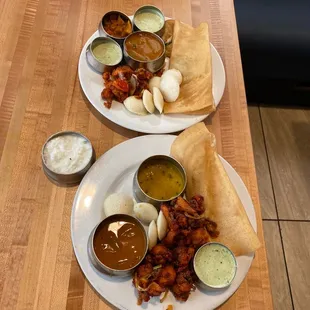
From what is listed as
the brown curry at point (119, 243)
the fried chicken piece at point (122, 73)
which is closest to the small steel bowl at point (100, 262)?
the brown curry at point (119, 243)

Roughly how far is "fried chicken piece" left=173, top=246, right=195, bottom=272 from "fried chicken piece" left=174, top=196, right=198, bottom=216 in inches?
4.9

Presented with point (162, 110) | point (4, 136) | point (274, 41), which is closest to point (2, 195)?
point (4, 136)

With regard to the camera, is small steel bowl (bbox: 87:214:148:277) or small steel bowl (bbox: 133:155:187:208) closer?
small steel bowl (bbox: 87:214:148:277)

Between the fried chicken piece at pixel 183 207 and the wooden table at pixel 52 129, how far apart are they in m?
0.33

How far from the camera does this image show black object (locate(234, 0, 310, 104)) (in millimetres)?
2406

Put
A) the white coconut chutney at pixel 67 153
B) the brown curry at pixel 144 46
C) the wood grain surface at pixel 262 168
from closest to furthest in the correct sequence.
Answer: the white coconut chutney at pixel 67 153
the brown curry at pixel 144 46
the wood grain surface at pixel 262 168

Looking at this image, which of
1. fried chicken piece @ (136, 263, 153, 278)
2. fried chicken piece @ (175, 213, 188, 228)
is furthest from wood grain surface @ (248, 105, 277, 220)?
fried chicken piece @ (136, 263, 153, 278)

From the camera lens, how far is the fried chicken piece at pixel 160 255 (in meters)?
1.24

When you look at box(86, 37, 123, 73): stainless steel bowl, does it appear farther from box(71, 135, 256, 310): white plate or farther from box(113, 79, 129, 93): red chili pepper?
box(71, 135, 256, 310): white plate

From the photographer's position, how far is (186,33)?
5.96 feet

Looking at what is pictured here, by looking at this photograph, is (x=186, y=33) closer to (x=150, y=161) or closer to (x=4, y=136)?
(x=150, y=161)

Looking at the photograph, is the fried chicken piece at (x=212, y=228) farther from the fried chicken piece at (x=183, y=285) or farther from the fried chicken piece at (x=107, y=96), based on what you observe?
the fried chicken piece at (x=107, y=96)

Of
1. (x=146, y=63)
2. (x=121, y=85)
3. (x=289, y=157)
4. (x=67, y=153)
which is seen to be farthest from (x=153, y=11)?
(x=289, y=157)

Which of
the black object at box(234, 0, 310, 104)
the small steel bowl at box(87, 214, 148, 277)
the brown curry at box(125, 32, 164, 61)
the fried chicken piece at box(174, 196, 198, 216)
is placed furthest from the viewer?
the black object at box(234, 0, 310, 104)
